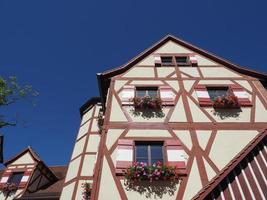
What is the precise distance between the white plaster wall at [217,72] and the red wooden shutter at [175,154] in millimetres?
4554

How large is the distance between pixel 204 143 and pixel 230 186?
2.04 metres

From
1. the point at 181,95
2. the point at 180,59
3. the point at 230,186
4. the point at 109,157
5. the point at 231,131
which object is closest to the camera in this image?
the point at 230,186

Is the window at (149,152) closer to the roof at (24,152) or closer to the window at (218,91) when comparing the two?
the window at (218,91)

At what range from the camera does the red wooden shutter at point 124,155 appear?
8.39 m

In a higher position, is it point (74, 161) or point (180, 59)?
point (180, 59)

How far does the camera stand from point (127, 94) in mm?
11320

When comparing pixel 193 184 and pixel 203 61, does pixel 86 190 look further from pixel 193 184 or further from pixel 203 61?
pixel 203 61

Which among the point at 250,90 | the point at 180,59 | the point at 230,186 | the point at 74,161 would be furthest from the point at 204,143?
A: the point at 74,161

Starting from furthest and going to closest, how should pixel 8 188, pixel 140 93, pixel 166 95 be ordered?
pixel 8 188 < pixel 140 93 < pixel 166 95

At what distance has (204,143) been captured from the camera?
30.0 ft

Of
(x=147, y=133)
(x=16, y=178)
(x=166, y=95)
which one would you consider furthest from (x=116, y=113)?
(x=16, y=178)

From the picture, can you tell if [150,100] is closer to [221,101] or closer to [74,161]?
[221,101]

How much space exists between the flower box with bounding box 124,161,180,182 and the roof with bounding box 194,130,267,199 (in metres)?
1.00

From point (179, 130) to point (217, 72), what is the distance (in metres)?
4.45
